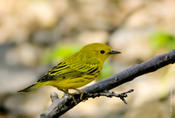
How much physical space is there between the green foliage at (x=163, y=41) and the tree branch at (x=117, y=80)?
287 cm

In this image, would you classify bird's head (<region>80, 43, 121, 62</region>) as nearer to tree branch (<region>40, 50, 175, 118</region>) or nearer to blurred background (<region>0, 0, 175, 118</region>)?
tree branch (<region>40, 50, 175, 118</region>)

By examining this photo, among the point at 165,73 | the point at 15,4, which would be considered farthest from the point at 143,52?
the point at 15,4

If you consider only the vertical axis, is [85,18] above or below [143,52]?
above

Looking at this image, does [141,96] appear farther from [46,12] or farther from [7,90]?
[46,12]

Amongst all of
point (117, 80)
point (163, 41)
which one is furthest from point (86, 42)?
point (117, 80)

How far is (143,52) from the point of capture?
7.17 m

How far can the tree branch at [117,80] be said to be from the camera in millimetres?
3195

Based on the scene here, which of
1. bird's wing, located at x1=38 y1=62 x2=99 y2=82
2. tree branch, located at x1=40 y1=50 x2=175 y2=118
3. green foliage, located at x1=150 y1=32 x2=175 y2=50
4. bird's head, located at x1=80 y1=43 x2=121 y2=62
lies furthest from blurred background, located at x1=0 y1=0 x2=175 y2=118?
tree branch, located at x1=40 y1=50 x2=175 y2=118

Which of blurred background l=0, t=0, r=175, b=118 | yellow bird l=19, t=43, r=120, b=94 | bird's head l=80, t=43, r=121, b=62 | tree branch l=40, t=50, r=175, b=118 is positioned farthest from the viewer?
blurred background l=0, t=0, r=175, b=118

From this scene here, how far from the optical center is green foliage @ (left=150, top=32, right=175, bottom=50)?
20.8ft

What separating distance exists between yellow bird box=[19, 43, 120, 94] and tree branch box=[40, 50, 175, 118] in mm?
296

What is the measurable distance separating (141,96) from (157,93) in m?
0.26

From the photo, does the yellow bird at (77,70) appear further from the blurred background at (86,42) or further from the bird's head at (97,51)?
the blurred background at (86,42)

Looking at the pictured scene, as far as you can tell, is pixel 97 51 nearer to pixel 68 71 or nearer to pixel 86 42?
pixel 68 71
